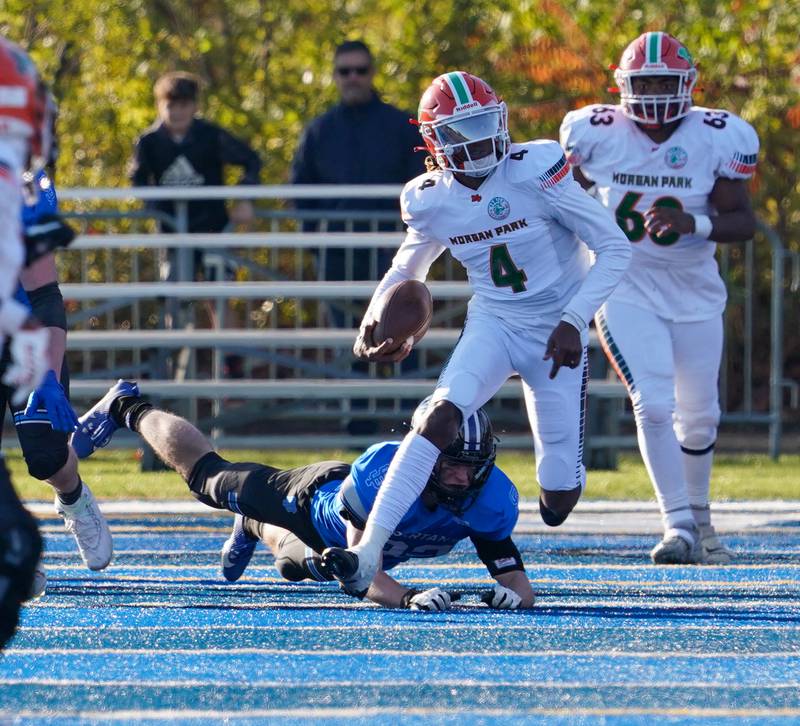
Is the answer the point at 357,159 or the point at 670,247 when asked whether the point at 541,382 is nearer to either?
the point at 670,247

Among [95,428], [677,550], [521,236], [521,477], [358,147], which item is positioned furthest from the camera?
[358,147]

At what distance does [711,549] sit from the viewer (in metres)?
6.74

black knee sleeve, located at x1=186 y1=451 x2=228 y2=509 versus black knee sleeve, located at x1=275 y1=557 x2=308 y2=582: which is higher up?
black knee sleeve, located at x1=186 y1=451 x2=228 y2=509

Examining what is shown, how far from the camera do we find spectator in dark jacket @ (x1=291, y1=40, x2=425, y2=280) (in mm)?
10125

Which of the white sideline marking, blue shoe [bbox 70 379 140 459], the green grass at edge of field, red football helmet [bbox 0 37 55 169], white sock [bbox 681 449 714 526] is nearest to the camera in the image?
red football helmet [bbox 0 37 55 169]

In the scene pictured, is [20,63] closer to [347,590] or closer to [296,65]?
[347,590]

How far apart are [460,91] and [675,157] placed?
50.3 inches

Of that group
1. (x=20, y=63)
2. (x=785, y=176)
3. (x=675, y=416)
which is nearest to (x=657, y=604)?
(x=675, y=416)

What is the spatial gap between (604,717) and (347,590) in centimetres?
143

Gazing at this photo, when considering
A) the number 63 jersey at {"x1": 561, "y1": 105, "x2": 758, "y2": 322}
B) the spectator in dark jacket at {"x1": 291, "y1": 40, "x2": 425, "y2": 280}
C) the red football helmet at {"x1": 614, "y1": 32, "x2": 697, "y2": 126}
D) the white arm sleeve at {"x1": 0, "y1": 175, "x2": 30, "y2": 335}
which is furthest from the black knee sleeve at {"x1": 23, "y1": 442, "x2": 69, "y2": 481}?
the spectator in dark jacket at {"x1": 291, "y1": 40, "x2": 425, "y2": 280}

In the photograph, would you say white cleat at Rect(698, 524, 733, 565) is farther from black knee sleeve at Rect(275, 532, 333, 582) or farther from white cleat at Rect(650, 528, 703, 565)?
black knee sleeve at Rect(275, 532, 333, 582)

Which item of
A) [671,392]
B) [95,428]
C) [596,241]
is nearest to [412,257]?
[596,241]

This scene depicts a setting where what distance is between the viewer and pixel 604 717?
12.7 ft

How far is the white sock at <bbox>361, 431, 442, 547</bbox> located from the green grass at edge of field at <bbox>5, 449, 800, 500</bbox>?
11.7ft
